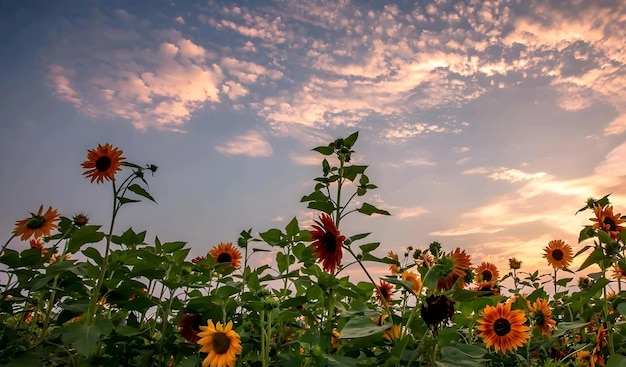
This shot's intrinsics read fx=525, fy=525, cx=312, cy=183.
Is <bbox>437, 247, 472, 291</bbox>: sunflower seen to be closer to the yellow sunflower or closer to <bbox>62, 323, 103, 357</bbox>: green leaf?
the yellow sunflower

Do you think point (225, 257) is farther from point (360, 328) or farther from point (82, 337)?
point (360, 328)

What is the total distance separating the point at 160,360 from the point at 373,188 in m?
1.32

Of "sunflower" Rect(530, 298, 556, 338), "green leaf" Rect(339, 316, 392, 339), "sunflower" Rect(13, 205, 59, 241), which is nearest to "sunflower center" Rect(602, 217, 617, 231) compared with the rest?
"sunflower" Rect(530, 298, 556, 338)

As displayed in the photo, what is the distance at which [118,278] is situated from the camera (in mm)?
2387

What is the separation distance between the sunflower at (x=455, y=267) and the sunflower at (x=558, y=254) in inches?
143

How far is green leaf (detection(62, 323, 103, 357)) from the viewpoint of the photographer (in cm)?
194

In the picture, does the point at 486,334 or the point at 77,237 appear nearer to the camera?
the point at 77,237

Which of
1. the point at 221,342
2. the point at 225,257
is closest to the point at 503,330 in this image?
the point at 221,342

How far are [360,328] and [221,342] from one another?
580 mm

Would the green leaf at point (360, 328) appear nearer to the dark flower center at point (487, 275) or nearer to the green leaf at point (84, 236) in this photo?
the green leaf at point (84, 236)

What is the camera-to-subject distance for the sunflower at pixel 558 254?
5457 mm

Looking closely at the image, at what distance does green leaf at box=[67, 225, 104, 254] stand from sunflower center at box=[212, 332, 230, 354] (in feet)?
2.23

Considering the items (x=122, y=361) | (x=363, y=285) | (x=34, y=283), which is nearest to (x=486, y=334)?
(x=363, y=285)

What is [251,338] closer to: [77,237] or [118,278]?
[118,278]
